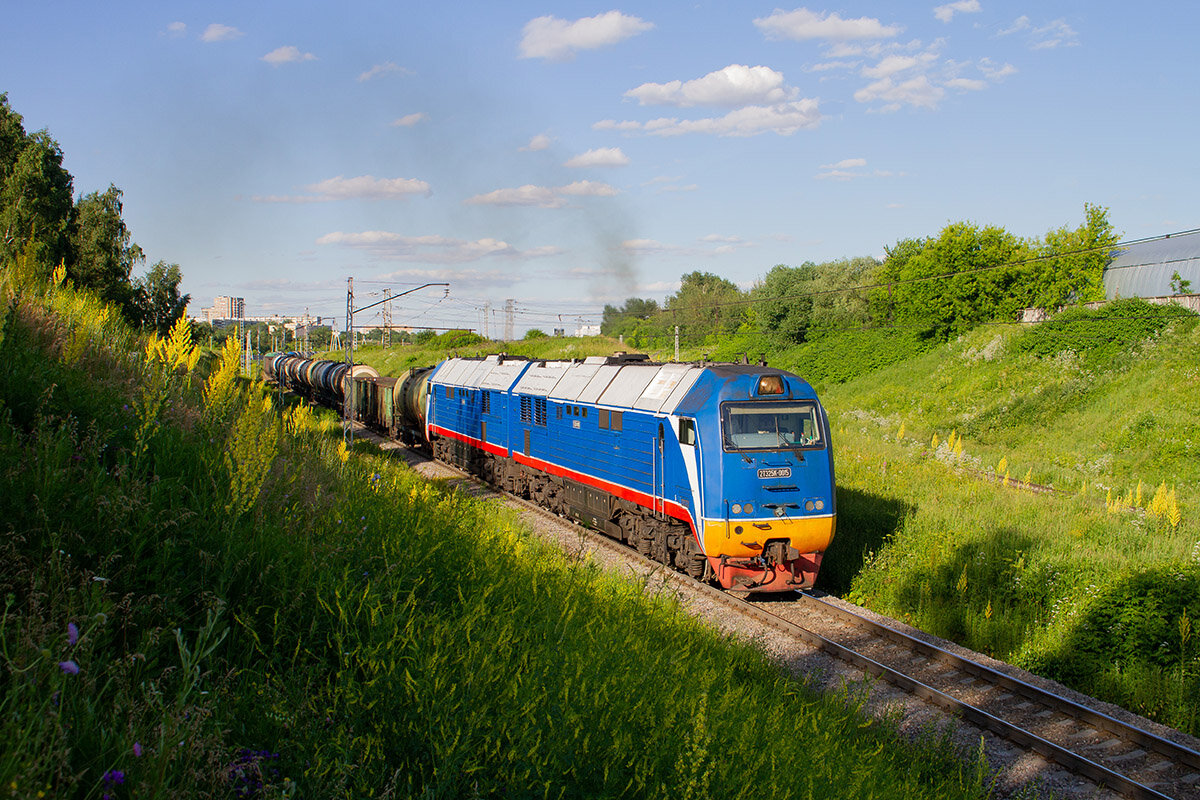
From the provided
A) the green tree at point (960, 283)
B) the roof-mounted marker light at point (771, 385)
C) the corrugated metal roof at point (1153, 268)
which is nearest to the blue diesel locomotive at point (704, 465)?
the roof-mounted marker light at point (771, 385)

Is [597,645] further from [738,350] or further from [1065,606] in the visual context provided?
[738,350]

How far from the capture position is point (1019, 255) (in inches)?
1572

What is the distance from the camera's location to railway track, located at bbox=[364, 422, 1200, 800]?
7266 millimetres

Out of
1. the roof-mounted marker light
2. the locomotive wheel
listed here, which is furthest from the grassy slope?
the roof-mounted marker light

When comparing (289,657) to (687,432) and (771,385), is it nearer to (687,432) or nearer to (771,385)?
(687,432)

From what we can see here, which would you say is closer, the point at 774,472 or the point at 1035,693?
the point at 1035,693

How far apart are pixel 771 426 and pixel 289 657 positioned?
8.10 meters

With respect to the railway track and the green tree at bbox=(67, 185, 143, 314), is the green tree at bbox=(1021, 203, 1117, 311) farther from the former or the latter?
the green tree at bbox=(67, 185, 143, 314)

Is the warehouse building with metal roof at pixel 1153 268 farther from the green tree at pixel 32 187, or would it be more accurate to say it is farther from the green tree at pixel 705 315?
the green tree at pixel 32 187

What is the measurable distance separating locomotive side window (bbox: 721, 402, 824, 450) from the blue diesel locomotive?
0.02 m

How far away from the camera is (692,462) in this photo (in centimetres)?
1130

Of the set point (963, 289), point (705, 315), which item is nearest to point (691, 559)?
point (963, 289)

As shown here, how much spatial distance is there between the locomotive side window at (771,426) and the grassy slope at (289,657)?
416cm

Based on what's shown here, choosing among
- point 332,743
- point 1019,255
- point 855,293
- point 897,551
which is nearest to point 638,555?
point 897,551
